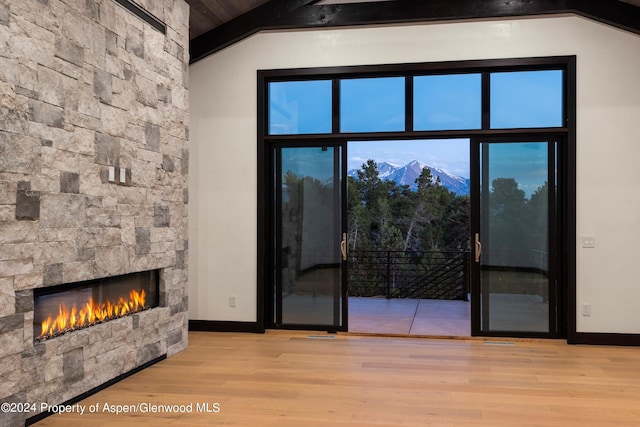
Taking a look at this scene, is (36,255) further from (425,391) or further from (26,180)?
(425,391)

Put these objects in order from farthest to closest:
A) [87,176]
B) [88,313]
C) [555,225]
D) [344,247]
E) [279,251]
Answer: [279,251] → [344,247] → [555,225] → [88,313] → [87,176]

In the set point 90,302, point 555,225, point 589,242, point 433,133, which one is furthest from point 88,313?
point 589,242

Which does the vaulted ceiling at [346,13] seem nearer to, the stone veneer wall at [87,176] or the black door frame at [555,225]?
the stone veneer wall at [87,176]

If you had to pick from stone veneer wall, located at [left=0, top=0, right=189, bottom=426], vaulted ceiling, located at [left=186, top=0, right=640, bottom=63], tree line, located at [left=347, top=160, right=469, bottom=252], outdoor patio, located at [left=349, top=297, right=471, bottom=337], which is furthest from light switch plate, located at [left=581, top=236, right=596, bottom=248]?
tree line, located at [left=347, top=160, right=469, bottom=252]

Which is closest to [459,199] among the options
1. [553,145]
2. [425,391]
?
[553,145]

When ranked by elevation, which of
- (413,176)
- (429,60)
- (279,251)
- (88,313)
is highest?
(429,60)

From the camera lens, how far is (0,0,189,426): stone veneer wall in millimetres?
3225

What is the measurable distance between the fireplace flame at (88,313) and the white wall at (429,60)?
5.10 feet

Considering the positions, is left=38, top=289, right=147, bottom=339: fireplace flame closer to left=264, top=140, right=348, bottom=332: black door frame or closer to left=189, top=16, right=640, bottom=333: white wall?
left=189, top=16, right=640, bottom=333: white wall

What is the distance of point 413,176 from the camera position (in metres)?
11.0

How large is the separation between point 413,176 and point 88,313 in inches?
→ 312

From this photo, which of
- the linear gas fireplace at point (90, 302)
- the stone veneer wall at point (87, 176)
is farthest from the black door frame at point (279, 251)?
the linear gas fireplace at point (90, 302)

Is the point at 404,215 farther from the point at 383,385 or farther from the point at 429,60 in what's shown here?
the point at 383,385

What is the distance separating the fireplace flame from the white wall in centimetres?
155
